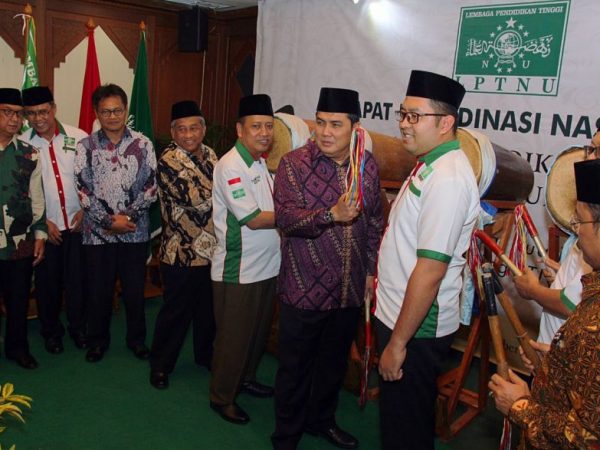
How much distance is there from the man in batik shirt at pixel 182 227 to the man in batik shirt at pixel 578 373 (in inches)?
81.7

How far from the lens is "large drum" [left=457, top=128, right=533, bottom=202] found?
262 centimetres

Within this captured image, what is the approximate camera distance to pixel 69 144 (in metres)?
3.53

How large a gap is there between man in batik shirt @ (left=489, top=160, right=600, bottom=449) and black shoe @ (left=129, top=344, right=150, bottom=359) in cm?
268

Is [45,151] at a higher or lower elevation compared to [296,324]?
higher

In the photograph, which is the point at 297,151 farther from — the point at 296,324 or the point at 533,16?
the point at 533,16

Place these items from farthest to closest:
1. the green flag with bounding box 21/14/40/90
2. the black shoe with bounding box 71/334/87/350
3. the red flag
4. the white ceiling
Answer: the white ceiling
the red flag
the green flag with bounding box 21/14/40/90
the black shoe with bounding box 71/334/87/350

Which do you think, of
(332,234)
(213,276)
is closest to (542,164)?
(332,234)

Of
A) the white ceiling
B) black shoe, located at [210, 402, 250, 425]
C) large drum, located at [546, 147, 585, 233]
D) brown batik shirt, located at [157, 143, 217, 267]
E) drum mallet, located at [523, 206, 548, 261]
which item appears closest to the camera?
drum mallet, located at [523, 206, 548, 261]

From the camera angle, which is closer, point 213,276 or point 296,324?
point 296,324

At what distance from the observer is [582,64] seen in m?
3.20

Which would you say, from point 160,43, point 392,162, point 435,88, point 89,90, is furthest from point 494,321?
point 160,43

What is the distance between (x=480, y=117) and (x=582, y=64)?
2.12 ft

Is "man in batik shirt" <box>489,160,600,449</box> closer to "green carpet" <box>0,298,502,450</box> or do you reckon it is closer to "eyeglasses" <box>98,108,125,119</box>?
"green carpet" <box>0,298,502,450</box>

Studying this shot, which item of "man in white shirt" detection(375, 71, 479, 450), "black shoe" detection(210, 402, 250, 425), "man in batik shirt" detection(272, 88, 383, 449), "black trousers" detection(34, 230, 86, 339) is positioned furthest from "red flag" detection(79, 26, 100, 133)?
"man in white shirt" detection(375, 71, 479, 450)
